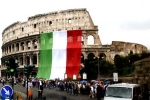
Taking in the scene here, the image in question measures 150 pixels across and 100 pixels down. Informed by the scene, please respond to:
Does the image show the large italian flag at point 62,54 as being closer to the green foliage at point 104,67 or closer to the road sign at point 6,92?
the green foliage at point 104,67

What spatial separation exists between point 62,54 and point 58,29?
21753mm

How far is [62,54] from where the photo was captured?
44844 mm

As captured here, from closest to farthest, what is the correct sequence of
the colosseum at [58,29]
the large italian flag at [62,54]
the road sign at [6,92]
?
the road sign at [6,92]
the large italian flag at [62,54]
the colosseum at [58,29]

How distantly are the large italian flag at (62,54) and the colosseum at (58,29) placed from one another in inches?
639

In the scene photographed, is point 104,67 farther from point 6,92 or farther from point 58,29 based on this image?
point 6,92

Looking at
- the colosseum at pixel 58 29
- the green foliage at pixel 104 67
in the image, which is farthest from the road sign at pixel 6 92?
the colosseum at pixel 58 29

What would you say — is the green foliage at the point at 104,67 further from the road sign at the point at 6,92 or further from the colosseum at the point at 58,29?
the road sign at the point at 6,92

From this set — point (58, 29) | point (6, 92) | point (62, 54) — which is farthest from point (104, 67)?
point (6, 92)

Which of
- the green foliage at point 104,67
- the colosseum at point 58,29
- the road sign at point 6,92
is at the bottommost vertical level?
the road sign at point 6,92

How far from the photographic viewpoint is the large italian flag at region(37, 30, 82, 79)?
43.5 metres

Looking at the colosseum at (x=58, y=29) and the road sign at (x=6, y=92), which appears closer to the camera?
the road sign at (x=6, y=92)

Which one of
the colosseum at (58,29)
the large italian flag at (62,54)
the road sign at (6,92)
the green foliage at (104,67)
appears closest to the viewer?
the road sign at (6,92)

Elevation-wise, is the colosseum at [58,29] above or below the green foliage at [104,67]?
above

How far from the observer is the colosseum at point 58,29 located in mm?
62500
